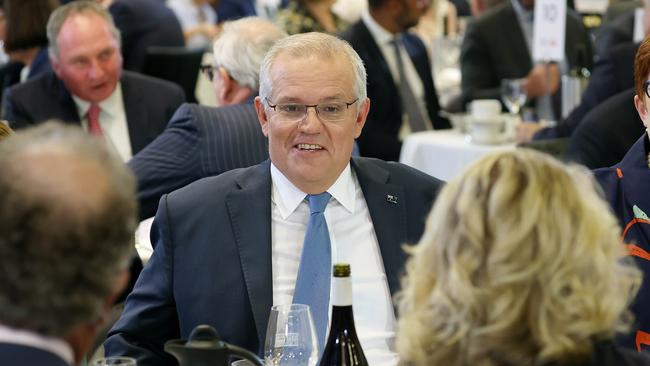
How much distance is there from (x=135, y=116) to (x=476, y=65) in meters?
2.97

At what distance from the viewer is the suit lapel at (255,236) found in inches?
104

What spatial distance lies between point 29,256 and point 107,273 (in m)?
0.11

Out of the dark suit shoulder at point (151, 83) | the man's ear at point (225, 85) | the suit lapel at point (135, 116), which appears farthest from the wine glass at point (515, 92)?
the man's ear at point (225, 85)

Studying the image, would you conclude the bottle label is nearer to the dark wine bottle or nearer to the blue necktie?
the dark wine bottle

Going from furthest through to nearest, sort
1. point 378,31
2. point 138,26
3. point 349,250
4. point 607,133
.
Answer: point 138,26 < point 378,31 < point 607,133 < point 349,250

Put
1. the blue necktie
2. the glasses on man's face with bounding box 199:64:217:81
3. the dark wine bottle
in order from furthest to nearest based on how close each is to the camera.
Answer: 1. the glasses on man's face with bounding box 199:64:217:81
2. the blue necktie
3. the dark wine bottle

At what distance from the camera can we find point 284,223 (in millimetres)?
2785

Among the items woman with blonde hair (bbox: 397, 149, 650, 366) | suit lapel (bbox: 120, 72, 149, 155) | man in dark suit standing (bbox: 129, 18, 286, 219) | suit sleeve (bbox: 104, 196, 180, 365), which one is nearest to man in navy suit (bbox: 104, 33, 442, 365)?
suit sleeve (bbox: 104, 196, 180, 365)

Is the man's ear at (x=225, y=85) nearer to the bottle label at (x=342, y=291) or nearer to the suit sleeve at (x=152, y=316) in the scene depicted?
the suit sleeve at (x=152, y=316)

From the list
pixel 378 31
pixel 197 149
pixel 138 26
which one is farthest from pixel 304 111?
pixel 138 26

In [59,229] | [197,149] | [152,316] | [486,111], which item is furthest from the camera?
[486,111]

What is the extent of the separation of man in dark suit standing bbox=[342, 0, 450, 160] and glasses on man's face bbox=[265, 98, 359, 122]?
3157 millimetres

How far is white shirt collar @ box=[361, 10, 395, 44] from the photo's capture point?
635 cm

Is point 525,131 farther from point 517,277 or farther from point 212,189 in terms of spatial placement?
point 517,277
